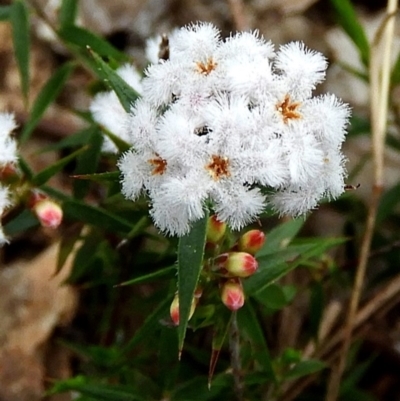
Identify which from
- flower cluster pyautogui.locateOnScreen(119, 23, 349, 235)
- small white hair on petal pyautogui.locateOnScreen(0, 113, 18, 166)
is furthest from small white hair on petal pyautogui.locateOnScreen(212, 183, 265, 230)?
small white hair on petal pyautogui.locateOnScreen(0, 113, 18, 166)

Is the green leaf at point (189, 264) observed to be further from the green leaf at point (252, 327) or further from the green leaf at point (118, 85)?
the green leaf at point (252, 327)

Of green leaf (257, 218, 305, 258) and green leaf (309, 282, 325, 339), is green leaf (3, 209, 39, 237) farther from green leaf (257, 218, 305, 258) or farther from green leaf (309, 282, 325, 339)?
green leaf (309, 282, 325, 339)

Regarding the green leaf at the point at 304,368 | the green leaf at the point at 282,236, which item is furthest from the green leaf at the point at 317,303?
the green leaf at the point at 282,236

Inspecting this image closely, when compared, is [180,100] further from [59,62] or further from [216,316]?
[59,62]

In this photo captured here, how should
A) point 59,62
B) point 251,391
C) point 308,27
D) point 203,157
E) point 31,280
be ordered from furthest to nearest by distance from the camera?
1. point 308,27
2. point 59,62
3. point 31,280
4. point 251,391
5. point 203,157

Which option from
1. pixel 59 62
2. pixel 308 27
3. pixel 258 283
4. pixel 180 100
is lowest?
pixel 258 283

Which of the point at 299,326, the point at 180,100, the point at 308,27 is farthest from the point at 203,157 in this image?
the point at 308,27

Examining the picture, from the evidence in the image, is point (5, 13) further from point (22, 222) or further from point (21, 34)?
point (22, 222)
